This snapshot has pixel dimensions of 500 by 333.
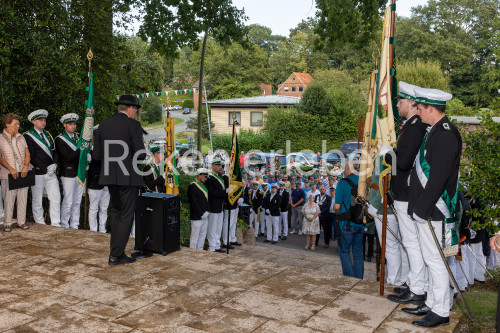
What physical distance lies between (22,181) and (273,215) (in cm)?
814

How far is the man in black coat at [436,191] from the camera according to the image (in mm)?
4090

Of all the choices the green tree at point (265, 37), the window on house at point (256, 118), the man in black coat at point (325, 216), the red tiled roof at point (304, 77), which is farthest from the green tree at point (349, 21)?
the green tree at point (265, 37)

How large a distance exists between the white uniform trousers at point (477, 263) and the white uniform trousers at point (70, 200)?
7.68 metres

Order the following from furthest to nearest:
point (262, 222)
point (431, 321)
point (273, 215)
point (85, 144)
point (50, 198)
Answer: point (262, 222)
point (273, 215)
point (85, 144)
point (50, 198)
point (431, 321)

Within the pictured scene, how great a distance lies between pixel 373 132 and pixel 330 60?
222 feet

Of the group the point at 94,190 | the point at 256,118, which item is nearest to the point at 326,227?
the point at 94,190

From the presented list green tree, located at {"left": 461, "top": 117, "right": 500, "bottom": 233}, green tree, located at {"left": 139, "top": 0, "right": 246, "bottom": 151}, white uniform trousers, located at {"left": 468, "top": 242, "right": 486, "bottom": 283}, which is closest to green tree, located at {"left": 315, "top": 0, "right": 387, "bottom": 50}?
green tree, located at {"left": 139, "top": 0, "right": 246, "bottom": 151}

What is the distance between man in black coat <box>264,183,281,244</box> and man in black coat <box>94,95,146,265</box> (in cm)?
873

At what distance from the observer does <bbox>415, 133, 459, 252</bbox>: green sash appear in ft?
13.9

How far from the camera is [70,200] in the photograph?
878 cm

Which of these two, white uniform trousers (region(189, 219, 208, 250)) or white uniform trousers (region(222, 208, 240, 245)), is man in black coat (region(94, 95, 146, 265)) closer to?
white uniform trousers (region(189, 219, 208, 250))

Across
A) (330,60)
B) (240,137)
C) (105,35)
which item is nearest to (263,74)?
(330,60)

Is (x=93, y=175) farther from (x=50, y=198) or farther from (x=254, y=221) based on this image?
(x=254, y=221)

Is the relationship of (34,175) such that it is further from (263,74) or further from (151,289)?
(263,74)
